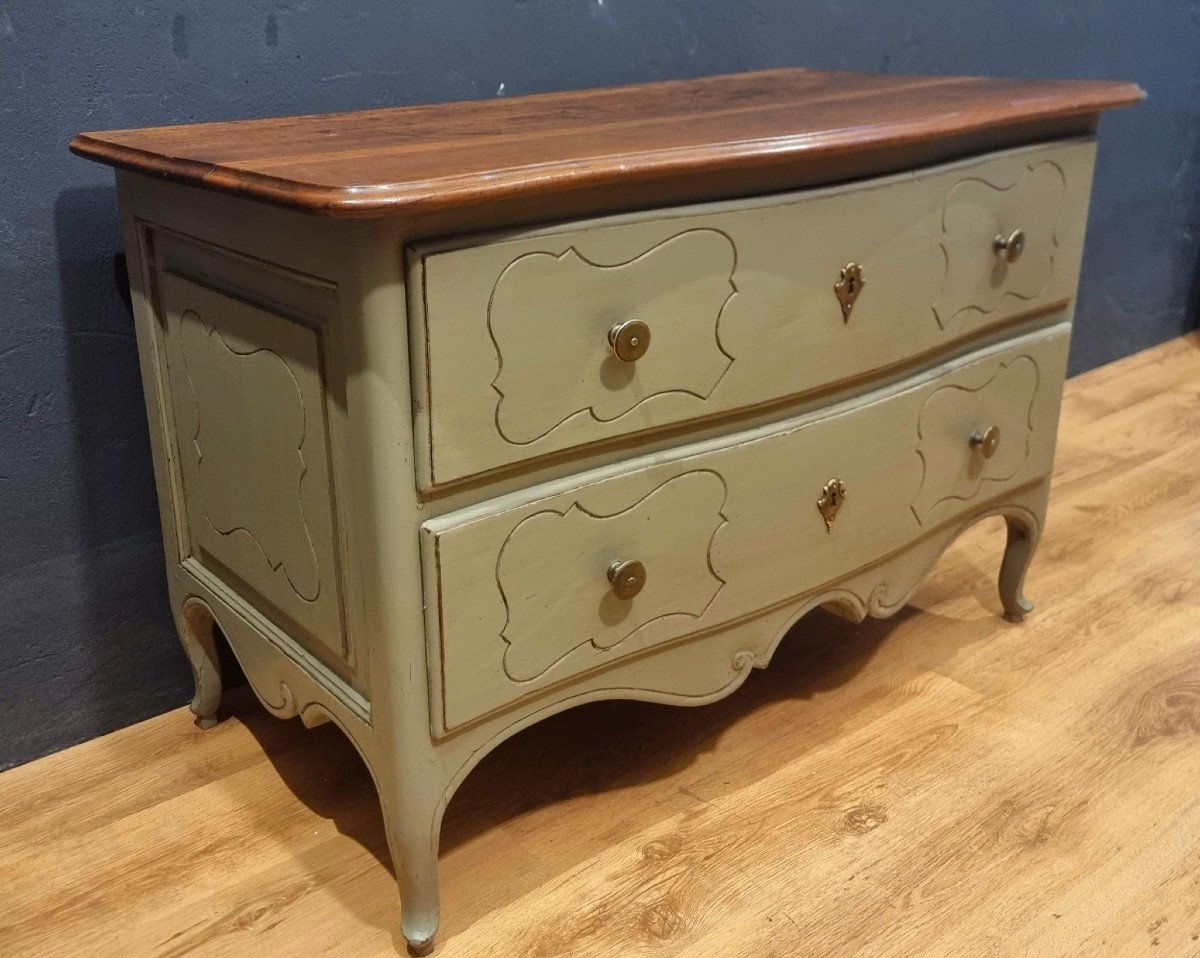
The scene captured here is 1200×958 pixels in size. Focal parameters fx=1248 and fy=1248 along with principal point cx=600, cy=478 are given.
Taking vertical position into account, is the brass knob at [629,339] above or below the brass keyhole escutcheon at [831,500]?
above

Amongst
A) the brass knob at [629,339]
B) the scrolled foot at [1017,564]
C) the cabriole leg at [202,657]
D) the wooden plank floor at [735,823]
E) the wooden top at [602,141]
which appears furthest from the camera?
the scrolled foot at [1017,564]

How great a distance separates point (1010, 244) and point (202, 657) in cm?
114

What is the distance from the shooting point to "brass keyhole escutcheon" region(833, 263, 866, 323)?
4.44 ft

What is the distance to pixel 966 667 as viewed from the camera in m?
1.81

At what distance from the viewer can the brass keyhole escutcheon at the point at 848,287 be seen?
1.35m

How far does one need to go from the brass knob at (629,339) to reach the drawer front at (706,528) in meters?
0.13

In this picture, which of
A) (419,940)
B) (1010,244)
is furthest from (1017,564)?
(419,940)

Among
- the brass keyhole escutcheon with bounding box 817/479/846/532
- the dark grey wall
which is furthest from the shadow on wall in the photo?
the brass keyhole escutcheon with bounding box 817/479/846/532

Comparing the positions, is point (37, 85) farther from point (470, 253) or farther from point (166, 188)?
point (470, 253)

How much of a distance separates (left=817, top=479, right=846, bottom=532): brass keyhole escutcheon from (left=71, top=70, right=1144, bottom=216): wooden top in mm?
Result: 353

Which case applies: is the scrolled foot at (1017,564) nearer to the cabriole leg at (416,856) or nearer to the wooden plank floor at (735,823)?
the wooden plank floor at (735,823)

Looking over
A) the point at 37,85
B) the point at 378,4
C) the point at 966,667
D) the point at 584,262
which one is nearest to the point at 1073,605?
the point at 966,667

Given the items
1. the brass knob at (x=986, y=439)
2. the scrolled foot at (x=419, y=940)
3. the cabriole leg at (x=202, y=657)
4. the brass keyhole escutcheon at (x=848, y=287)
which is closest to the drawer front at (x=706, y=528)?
the brass knob at (x=986, y=439)

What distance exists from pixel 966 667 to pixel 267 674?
99 centimetres
